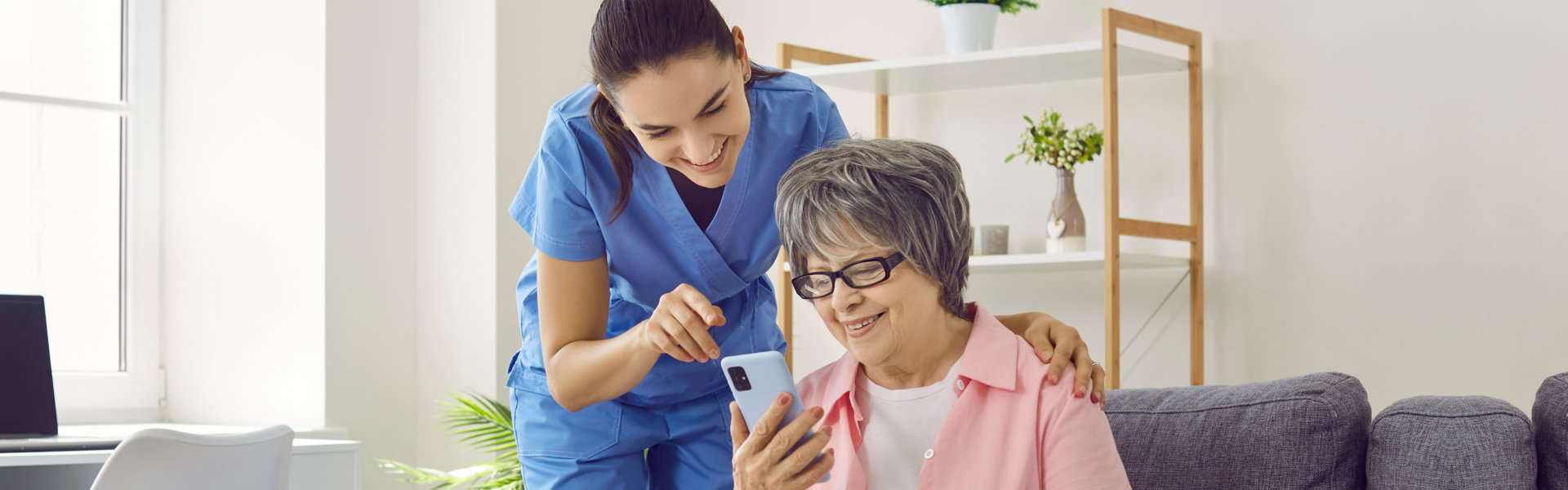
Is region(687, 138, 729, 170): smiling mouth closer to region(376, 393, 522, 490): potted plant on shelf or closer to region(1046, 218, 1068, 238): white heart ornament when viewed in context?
region(1046, 218, 1068, 238): white heart ornament

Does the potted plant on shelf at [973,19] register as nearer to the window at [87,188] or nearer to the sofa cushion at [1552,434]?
the sofa cushion at [1552,434]

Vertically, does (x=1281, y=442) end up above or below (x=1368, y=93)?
below

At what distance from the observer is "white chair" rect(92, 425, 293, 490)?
2033 mm

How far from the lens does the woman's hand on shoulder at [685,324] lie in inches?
46.6

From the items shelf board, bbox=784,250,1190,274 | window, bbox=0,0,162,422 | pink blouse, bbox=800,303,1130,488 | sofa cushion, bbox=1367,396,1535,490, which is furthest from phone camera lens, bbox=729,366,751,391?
window, bbox=0,0,162,422

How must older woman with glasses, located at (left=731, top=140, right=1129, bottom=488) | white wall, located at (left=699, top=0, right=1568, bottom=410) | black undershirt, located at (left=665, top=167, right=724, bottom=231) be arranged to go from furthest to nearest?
white wall, located at (left=699, top=0, right=1568, bottom=410) < black undershirt, located at (left=665, top=167, right=724, bottom=231) < older woman with glasses, located at (left=731, top=140, right=1129, bottom=488)

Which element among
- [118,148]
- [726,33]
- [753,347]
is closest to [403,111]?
[118,148]

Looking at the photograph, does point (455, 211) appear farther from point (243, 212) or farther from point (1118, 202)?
point (1118, 202)

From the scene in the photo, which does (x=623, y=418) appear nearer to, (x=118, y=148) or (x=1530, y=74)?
(x=1530, y=74)

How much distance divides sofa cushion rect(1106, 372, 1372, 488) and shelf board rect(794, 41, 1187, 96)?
1.22 metres

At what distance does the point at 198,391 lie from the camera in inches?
133

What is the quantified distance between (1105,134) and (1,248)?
2.76 m

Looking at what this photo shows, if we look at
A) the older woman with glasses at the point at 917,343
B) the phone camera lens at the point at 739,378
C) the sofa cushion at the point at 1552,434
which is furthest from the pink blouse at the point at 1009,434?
the sofa cushion at the point at 1552,434

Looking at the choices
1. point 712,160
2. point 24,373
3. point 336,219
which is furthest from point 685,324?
point 336,219
